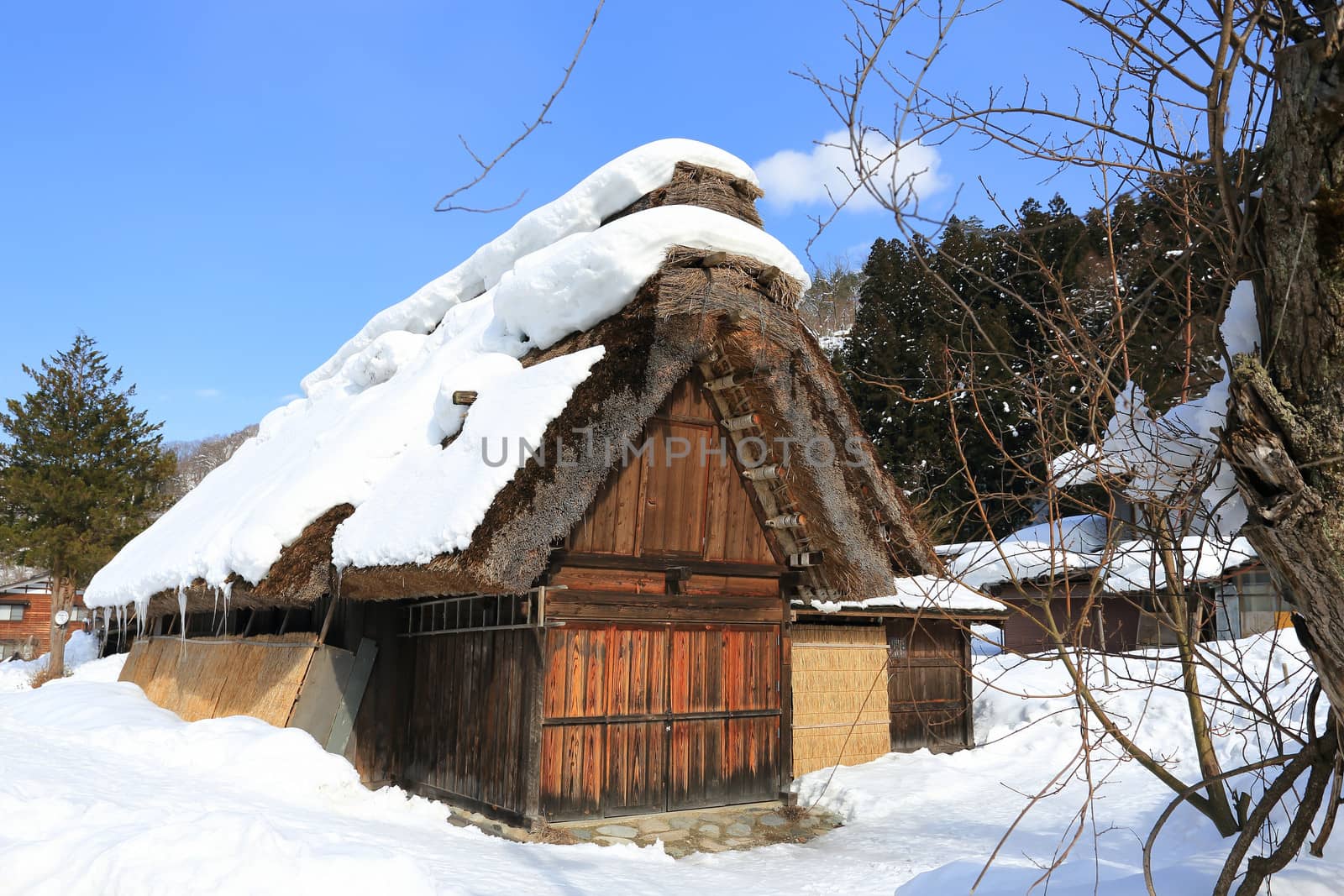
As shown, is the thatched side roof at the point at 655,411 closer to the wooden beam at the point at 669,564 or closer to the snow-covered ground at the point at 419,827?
the wooden beam at the point at 669,564

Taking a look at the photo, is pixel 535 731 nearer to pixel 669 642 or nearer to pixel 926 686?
pixel 669 642

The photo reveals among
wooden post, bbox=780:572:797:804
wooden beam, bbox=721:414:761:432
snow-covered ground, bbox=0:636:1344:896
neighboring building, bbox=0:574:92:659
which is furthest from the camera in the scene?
neighboring building, bbox=0:574:92:659

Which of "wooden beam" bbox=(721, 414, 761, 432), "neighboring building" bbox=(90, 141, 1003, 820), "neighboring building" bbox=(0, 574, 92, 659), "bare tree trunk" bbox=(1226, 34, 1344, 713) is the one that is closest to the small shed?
"neighboring building" bbox=(90, 141, 1003, 820)

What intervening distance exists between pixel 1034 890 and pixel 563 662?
184 inches

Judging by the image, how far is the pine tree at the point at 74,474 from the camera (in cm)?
2283

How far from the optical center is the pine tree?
899 inches

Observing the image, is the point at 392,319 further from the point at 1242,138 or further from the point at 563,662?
the point at 1242,138

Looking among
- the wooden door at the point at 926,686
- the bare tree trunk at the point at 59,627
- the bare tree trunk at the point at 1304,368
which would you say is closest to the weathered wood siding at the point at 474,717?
the wooden door at the point at 926,686

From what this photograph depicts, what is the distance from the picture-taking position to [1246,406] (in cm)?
208

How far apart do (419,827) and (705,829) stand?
2.35 m

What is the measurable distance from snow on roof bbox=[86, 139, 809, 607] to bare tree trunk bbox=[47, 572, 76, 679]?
31.0ft

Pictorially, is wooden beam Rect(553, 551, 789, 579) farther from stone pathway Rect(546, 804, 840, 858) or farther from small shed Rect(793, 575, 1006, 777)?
stone pathway Rect(546, 804, 840, 858)

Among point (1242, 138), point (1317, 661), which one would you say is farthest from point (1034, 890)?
point (1242, 138)

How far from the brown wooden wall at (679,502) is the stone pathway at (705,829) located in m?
2.21
